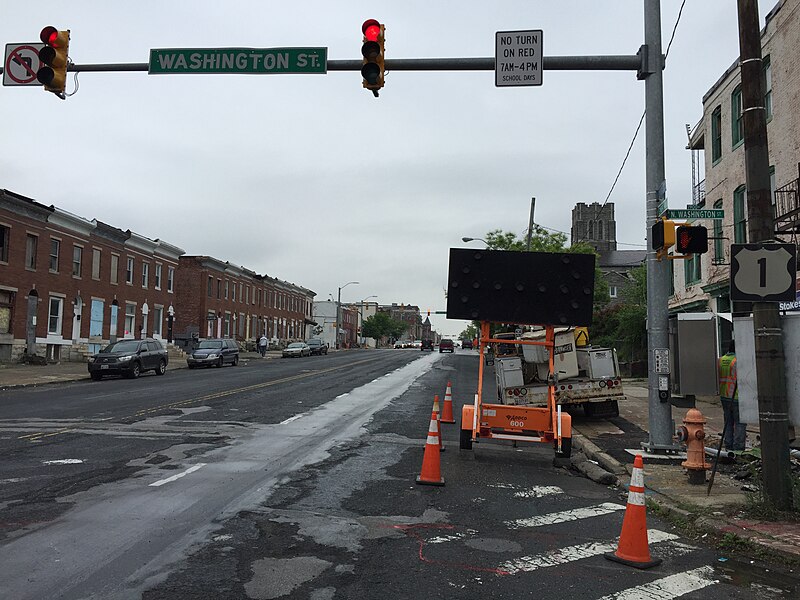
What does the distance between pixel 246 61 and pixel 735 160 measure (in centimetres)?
1677

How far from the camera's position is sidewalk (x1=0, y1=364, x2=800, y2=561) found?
251 inches

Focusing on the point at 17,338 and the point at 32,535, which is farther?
the point at 17,338

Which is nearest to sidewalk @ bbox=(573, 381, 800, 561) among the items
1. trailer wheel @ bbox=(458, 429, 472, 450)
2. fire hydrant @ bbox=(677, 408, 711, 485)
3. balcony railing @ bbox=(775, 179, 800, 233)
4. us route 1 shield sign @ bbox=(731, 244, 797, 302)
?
fire hydrant @ bbox=(677, 408, 711, 485)

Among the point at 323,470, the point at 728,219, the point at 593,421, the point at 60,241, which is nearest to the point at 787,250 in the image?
the point at 323,470

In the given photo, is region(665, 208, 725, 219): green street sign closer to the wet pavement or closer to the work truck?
the wet pavement

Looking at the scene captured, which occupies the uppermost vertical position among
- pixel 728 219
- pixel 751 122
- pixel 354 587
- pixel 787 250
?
pixel 728 219

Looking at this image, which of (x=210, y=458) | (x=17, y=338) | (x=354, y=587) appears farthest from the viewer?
(x=17, y=338)

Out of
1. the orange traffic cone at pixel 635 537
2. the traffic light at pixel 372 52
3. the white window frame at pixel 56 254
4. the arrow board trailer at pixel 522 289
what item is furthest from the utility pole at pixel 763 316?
the white window frame at pixel 56 254

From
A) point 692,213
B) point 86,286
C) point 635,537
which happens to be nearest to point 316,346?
point 86,286

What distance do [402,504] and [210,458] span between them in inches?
139

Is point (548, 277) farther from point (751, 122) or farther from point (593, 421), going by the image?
point (593, 421)

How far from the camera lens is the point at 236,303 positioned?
65000 mm

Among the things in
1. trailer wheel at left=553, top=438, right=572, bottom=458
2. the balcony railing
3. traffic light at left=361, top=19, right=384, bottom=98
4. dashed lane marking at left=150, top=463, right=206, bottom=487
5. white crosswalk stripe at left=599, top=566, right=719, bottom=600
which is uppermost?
traffic light at left=361, top=19, right=384, bottom=98

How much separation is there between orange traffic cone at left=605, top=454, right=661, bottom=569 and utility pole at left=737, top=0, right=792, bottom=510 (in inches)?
85.7
